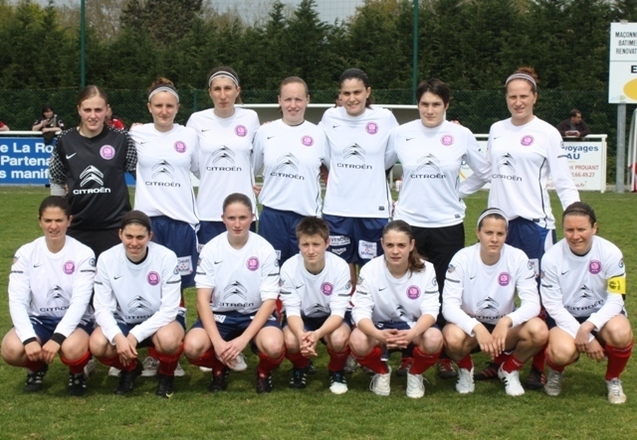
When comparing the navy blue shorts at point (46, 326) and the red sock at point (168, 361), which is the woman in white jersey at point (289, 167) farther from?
the navy blue shorts at point (46, 326)

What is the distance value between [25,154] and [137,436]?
42.5ft

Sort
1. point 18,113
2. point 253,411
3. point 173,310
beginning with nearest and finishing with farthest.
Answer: point 253,411
point 173,310
point 18,113

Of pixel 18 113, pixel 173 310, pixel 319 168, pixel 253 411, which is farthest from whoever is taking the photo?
pixel 18 113

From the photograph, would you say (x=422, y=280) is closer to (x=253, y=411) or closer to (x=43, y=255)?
(x=253, y=411)

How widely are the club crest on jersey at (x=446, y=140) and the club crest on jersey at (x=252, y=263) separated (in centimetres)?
132

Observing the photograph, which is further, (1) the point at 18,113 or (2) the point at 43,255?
(1) the point at 18,113

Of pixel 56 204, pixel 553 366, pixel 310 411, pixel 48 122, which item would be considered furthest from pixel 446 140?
pixel 48 122

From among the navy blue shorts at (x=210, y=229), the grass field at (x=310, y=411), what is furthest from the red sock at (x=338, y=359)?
the navy blue shorts at (x=210, y=229)

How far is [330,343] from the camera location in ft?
15.8

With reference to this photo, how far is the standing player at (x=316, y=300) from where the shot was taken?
4.81 m

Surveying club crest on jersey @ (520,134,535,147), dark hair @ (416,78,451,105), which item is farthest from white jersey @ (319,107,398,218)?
club crest on jersey @ (520,134,535,147)

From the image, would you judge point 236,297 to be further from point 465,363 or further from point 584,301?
point 584,301

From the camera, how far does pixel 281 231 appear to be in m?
5.41

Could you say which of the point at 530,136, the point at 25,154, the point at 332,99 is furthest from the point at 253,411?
the point at 332,99
